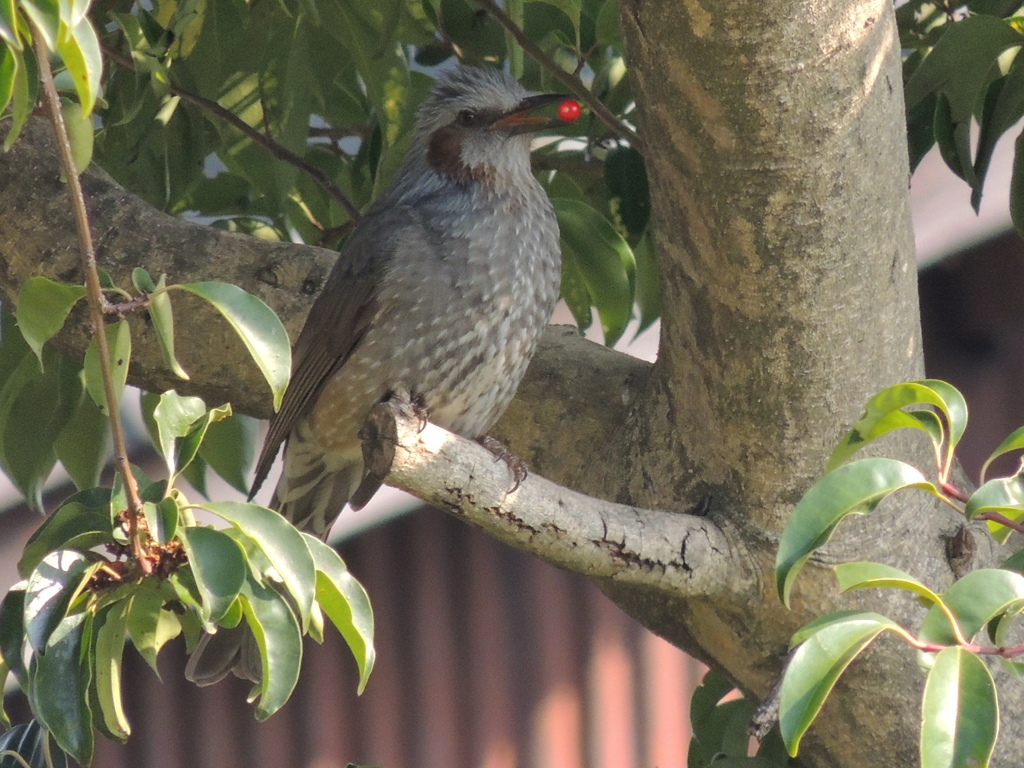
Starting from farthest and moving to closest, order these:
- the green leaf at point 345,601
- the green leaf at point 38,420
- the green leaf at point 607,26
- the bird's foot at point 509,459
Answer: the green leaf at point 38,420
the green leaf at point 607,26
the bird's foot at point 509,459
the green leaf at point 345,601

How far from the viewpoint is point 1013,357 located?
18.6ft

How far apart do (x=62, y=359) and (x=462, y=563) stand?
99.5 inches

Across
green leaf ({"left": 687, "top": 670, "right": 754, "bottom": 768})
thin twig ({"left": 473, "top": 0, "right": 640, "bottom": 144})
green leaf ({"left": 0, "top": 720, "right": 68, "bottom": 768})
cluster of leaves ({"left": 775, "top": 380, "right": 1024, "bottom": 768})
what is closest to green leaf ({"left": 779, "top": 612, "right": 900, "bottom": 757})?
cluster of leaves ({"left": 775, "top": 380, "right": 1024, "bottom": 768})

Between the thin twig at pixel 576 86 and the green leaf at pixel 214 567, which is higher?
the thin twig at pixel 576 86

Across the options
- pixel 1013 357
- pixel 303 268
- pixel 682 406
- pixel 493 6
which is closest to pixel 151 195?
pixel 303 268

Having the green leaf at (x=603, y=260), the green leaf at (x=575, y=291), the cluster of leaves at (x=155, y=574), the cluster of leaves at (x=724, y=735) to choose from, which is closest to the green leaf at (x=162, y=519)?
the cluster of leaves at (x=155, y=574)

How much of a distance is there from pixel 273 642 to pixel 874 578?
734 mm

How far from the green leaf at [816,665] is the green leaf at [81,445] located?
195 cm

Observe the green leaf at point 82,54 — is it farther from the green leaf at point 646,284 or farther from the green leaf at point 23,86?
the green leaf at point 646,284

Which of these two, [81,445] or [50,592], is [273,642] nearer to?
[50,592]

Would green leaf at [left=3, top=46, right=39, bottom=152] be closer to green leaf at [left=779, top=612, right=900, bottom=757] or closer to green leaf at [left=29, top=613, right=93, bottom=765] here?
green leaf at [left=29, top=613, right=93, bottom=765]

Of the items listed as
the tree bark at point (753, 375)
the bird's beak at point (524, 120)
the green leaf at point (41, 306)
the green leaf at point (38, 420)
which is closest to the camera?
the green leaf at point (41, 306)

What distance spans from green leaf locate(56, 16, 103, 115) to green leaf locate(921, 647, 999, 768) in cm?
103

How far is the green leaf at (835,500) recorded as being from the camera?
4.57 ft
